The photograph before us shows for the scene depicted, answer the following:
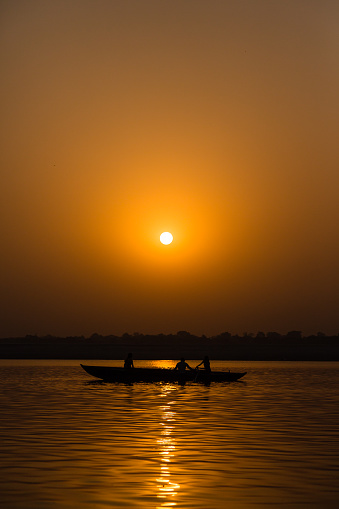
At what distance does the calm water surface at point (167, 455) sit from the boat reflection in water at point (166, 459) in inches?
1.1

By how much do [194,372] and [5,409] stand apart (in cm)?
2466

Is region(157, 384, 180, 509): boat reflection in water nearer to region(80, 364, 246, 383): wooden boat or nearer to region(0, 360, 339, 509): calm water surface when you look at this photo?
region(0, 360, 339, 509): calm water surface

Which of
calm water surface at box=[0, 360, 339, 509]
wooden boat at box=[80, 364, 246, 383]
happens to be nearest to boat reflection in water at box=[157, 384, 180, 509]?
calm water surface at box=[0, 360, 339, 509]

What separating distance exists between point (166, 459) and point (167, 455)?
2.63 ft

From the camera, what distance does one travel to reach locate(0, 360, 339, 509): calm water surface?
17.2 metres

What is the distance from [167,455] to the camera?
23.0 meters

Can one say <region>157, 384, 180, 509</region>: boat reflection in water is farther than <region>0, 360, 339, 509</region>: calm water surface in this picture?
No

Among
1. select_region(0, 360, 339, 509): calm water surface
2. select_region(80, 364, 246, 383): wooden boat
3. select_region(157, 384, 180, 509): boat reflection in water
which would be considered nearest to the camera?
select_region(157, 384, 180, 509): boat reflection in water

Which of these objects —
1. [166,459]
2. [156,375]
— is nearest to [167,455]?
[166,459]

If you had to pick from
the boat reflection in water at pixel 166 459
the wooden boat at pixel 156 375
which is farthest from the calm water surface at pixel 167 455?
the wooden boat at pixel 156 375

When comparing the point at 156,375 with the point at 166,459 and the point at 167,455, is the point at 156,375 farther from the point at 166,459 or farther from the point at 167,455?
the point at 166,459

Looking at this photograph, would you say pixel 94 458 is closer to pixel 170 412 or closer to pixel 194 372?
pixel 170 412

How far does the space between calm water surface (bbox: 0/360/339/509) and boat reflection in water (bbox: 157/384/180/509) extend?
27 millimetres

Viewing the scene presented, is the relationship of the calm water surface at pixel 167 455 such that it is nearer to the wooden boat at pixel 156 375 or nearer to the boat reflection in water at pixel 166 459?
the boat reflection in water at pixel 166 459
